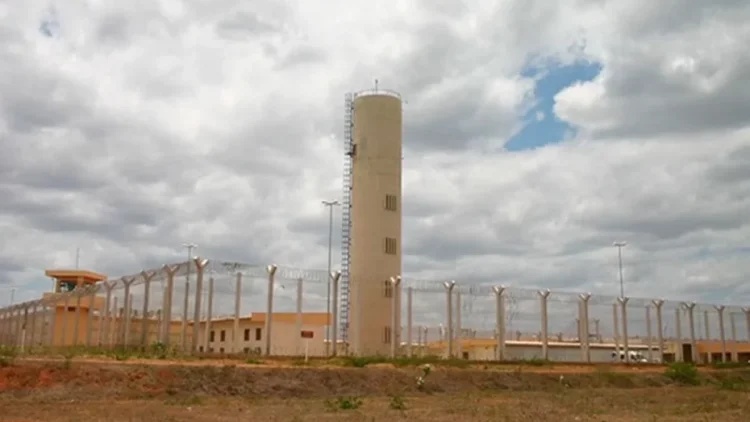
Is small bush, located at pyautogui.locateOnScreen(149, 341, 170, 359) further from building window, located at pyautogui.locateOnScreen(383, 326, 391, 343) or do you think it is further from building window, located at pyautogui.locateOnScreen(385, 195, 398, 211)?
building window, located at pyautogui.locateOnScreen(385, 195, 398, 211)

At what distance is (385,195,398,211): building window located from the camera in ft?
148

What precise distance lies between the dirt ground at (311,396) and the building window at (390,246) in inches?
499

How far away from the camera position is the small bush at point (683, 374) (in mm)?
38344

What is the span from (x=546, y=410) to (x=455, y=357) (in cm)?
1718

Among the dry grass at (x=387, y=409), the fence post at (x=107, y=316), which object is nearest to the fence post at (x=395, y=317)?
the dry grass at (x=387, y=409)

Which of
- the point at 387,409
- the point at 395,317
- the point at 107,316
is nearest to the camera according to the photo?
the point at 387,409

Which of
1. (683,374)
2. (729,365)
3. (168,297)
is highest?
(168,297)

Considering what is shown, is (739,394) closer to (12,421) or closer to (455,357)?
(455,357)

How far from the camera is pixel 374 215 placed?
44719 mm

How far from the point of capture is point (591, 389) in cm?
3225

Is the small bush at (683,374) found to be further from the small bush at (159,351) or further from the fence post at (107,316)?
the fence post at (107,316)

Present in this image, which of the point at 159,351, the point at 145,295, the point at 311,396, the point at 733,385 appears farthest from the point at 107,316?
the point at 733,385

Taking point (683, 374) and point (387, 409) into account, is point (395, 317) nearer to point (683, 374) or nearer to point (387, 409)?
point (683, 374)

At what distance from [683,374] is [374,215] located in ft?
57.9
